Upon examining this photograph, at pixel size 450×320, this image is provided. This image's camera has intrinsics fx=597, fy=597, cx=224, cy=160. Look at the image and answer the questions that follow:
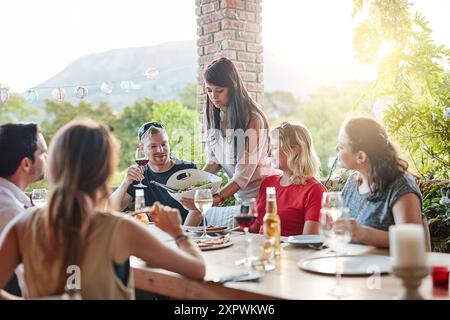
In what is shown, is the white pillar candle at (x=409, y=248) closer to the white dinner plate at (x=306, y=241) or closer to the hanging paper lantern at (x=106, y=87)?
the white dinner plate at (x=306, y=241)

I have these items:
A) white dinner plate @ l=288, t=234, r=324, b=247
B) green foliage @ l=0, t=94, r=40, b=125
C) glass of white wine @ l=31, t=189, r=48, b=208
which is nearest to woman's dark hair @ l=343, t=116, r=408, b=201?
white dinner plate @ l=288, t=234, r=324, b=247

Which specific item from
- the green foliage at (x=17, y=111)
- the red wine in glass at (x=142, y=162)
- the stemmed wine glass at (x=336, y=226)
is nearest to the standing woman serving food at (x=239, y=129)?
the red wine in glass at (x=142, y=162)

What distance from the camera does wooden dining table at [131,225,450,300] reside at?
1601 mm

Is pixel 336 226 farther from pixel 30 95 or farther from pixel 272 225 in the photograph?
pixel 30 95

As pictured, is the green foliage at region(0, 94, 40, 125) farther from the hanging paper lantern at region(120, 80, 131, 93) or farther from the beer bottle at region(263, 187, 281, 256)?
the beer bottle at region(263, 187, 281, 256)

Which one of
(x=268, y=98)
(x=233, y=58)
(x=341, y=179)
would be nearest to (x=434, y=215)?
(x=341, y=179)

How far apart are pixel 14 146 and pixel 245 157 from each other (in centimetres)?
143

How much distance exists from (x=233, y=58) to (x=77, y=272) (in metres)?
3.10

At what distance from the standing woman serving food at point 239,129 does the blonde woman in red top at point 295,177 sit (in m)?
0.30

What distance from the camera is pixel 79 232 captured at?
1.51 m

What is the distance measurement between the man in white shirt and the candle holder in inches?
54.4

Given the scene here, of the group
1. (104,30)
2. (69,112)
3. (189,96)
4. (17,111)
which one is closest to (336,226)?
(104,30)

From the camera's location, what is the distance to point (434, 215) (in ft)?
11.0

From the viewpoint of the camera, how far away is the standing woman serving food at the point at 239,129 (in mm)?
3281
